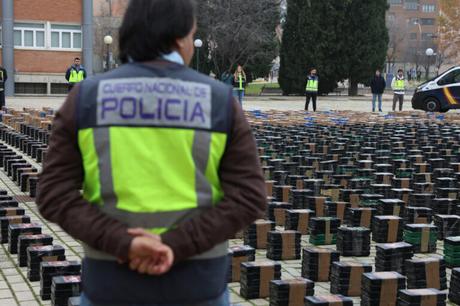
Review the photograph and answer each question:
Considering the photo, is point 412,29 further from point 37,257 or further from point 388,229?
point 37,257

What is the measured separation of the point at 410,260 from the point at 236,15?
140 feet

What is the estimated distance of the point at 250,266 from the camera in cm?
525

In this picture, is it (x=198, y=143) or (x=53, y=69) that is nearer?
(x=198, y=143)

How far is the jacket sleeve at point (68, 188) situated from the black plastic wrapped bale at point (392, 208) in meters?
5.78

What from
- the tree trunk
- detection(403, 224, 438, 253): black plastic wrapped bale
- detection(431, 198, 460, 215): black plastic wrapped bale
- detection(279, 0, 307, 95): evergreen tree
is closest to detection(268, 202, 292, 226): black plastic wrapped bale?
detection(403, 224, 438, 253): black plastic wrapped bale

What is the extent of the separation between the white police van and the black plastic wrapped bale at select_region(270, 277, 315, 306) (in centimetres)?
2421

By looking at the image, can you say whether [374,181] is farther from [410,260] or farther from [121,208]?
[121,208]

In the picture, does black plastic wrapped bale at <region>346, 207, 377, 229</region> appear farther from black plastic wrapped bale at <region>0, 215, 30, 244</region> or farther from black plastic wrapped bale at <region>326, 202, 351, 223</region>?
black plastic wrapped bale at <region>0, 215, 30, 244</region>

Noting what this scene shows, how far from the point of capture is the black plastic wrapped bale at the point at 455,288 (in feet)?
17.1

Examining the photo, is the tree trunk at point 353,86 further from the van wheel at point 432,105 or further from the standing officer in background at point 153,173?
the standing officer in background at point 153,173

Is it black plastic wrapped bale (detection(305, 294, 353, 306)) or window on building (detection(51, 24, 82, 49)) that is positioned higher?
window on building (detection(51, 24, 82, 49))

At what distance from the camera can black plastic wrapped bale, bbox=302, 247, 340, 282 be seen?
224 inches

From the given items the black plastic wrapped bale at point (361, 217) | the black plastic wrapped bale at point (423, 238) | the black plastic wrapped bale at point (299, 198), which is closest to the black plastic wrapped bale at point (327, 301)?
the black plastic wrapped bale at point (423, 238)

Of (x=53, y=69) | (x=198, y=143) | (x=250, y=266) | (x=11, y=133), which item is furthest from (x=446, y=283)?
(x=53, y=69)
